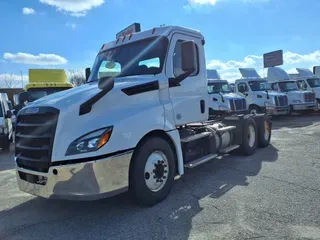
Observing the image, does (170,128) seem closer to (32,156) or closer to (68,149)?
(68,149)

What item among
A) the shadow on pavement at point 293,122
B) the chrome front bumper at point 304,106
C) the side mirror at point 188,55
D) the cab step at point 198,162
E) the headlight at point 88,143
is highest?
the side mirror at point 188,55

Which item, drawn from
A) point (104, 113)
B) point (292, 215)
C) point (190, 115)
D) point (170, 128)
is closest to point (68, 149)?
point (104, 113)

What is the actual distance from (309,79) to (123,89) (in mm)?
19643

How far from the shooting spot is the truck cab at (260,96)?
17.2m

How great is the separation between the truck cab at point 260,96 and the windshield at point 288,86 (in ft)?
7.30

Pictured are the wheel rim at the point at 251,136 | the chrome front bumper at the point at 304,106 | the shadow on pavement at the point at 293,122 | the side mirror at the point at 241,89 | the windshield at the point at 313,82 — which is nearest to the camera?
the wheel rim at the point at 251,136

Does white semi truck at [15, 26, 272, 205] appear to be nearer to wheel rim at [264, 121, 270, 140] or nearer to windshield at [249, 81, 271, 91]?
wheel rim at [264, 121, 270, 140]

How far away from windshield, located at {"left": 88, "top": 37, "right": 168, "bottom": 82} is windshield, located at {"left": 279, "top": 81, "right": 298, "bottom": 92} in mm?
16866

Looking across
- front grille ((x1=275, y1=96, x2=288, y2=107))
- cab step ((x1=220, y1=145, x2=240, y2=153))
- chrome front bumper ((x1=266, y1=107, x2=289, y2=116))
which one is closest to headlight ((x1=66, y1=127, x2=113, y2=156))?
cab step ((x1=220, y1=145, x2=240, y2=153))

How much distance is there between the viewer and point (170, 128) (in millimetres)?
4992

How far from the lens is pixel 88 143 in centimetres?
386

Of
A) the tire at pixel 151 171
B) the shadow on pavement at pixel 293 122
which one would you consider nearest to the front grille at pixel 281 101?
the shadow on pavement at pixel 293 122

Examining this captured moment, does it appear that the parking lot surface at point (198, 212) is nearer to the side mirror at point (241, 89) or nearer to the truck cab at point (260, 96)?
the truck cab at point (260, 96)

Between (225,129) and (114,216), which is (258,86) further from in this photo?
(114,216)
